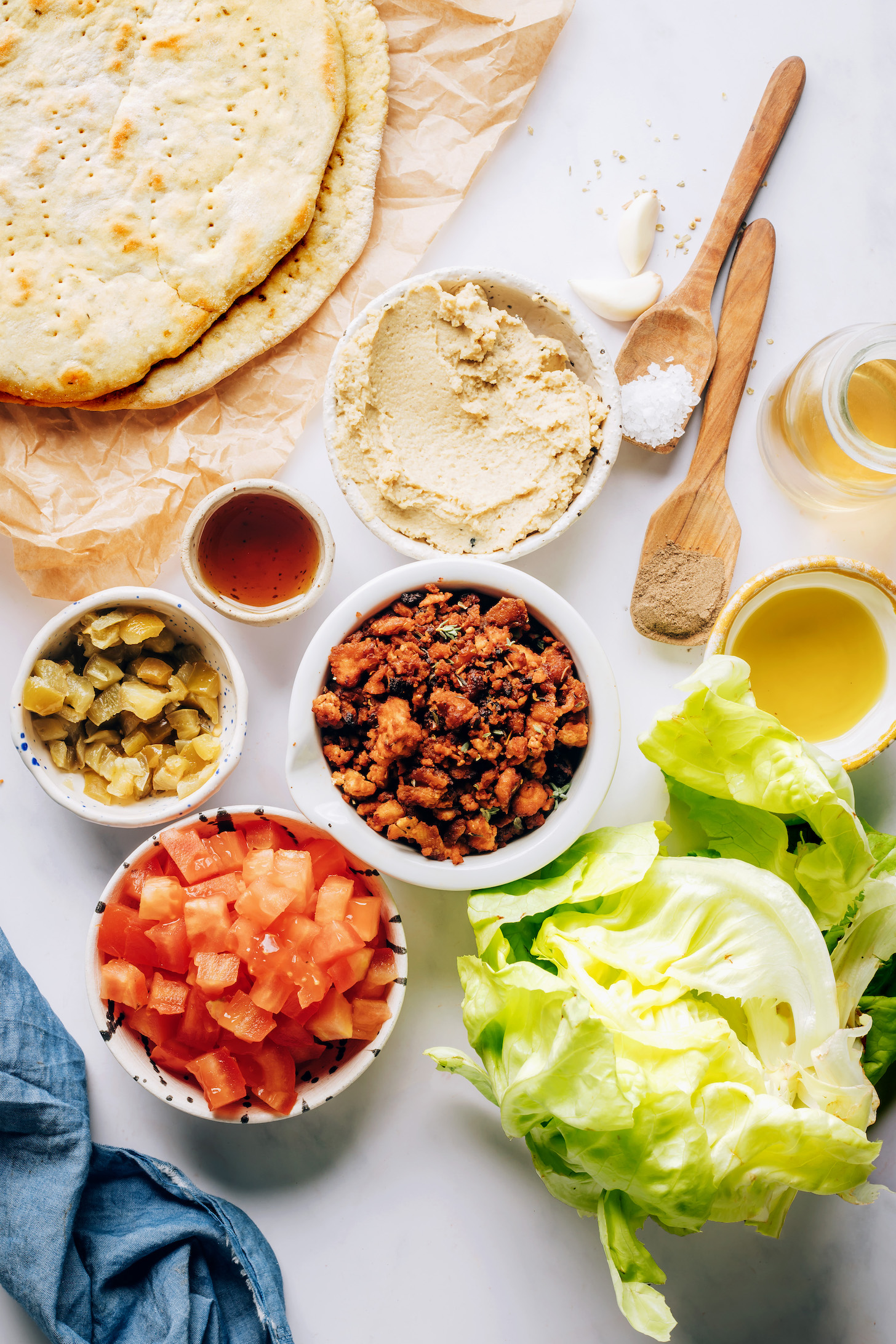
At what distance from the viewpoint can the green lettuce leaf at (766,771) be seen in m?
1.68

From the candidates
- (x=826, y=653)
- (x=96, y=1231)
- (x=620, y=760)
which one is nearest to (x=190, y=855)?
(x=96, y=1231)

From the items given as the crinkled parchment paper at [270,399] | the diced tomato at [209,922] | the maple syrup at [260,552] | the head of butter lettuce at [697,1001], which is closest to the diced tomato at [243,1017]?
the diced tomato at [209,922]

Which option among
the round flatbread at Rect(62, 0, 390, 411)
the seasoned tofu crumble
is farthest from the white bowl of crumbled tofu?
the round flatbread at Rect(62, 0, 390, 411)

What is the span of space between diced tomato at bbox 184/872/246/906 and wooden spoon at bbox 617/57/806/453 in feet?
4.38

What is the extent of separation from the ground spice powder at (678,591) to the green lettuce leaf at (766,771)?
0.27 meters

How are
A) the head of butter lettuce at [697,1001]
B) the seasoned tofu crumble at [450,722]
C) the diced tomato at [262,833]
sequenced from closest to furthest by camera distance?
the head of butter lettuce at [697,1001]
the seasoned tofu crumble at [450,722]
the diced tomato at [262,833]

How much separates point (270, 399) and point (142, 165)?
1.83 feet

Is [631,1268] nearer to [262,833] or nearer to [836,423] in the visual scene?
[262,833]

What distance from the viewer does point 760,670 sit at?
205 cm

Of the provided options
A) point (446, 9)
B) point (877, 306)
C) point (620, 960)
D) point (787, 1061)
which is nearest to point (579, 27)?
point (446, 9)

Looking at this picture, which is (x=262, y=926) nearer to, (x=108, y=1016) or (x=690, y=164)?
(x=108, y=1016)

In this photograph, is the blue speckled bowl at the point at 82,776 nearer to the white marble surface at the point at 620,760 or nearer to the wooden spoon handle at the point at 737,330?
the white marble surface at the point at 620,760

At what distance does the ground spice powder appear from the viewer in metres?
2.07

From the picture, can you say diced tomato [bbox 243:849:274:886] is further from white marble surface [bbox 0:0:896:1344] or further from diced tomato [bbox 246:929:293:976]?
white marble surface [bbox 0:0:896:1344]
